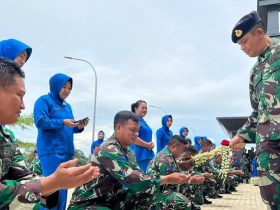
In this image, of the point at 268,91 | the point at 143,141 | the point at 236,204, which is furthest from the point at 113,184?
the point at 236,204

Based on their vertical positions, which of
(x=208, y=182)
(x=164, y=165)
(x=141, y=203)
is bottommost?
(x=208, y=182)

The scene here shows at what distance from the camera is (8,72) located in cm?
201

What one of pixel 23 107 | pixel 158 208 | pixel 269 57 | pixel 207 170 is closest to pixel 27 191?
pixel 23 107

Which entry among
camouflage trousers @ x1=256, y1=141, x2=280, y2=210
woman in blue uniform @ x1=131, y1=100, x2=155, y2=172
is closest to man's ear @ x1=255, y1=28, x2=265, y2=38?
camouflage trousers @ x1=256, y1=141, x2=280, y2=210

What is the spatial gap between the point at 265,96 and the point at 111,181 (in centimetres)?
159

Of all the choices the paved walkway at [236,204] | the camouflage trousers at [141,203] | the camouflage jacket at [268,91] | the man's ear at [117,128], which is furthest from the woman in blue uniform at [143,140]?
the camouflage jacket at [268,91]

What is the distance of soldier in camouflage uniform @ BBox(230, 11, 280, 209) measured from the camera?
3.45 metres

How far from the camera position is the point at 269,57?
12.1 ft

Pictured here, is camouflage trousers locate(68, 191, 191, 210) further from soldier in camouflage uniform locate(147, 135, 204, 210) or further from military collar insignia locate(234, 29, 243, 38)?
military collar insignia locate(234, 29, 243, 38)

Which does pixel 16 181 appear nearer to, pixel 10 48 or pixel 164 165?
pixel 10 48

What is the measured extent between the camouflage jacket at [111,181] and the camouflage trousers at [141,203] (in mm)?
26

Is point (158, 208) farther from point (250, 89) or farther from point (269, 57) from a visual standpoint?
point (269, 57)

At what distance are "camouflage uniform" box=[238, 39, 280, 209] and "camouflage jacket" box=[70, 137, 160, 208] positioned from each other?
1.01 metres

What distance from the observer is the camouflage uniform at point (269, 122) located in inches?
135
